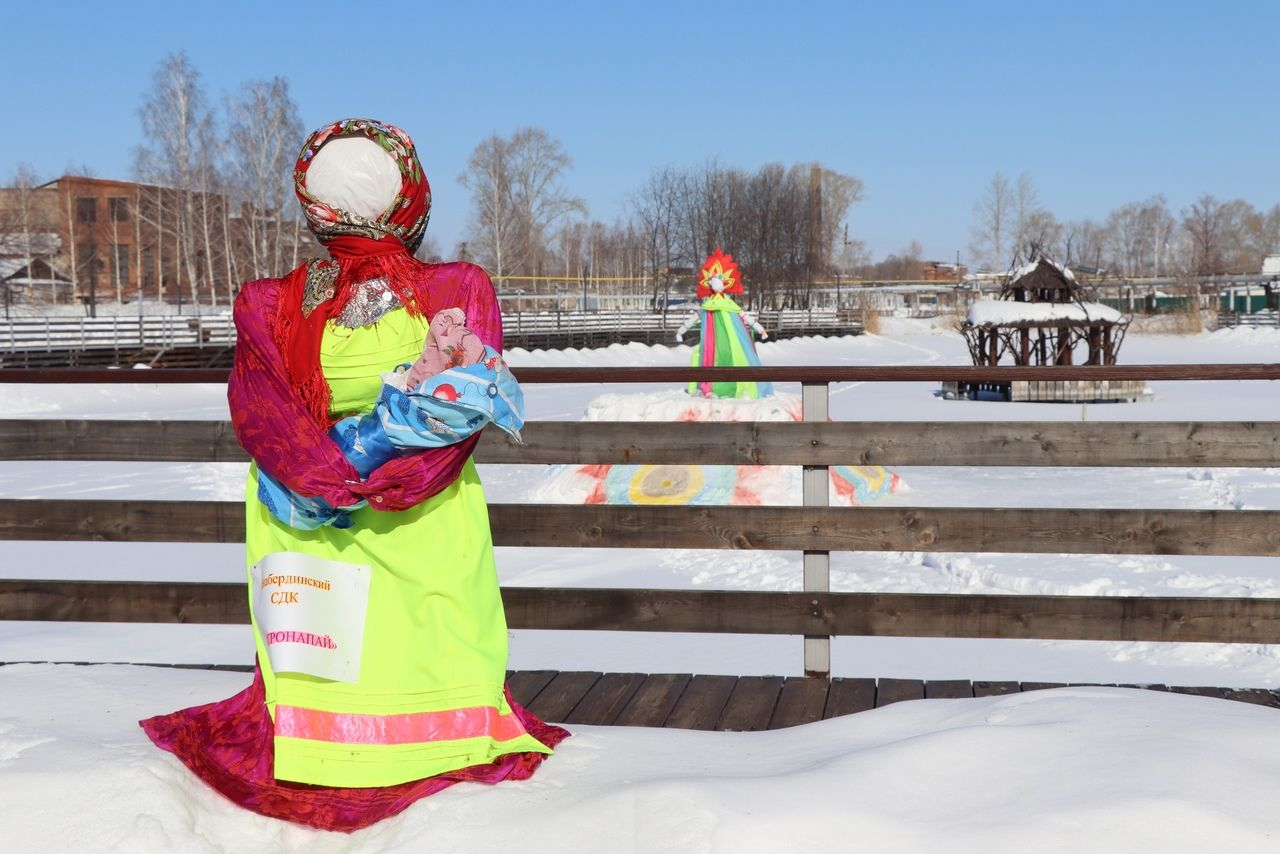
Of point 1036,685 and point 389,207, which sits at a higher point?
point 389,207

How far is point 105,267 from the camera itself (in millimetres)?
67062

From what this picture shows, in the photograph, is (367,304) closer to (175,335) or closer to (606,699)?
(606,699)

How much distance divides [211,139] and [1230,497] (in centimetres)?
3827

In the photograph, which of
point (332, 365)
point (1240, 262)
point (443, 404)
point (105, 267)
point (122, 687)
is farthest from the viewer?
point (1240, 262)

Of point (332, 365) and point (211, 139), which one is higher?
point (211, 139)

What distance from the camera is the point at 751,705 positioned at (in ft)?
12.5

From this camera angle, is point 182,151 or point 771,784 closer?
point 771,784

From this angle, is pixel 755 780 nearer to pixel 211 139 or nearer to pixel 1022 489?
pixel 1022 489

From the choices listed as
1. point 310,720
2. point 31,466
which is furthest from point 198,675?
point 31,466

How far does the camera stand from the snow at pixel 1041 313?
821 inches

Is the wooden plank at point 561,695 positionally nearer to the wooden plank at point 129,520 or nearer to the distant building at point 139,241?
the wooden plank at point 129,520

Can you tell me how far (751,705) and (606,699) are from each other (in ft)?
1.49

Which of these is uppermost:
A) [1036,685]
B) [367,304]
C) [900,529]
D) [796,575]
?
[367,304]

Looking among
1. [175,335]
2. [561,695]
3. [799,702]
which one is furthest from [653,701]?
[175,335]
